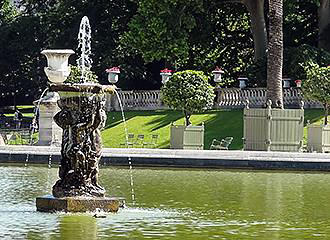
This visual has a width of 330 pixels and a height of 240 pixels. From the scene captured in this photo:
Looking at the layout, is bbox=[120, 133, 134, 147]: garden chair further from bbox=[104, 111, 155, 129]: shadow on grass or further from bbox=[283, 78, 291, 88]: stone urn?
bbox=[283, 78, 291, 88]: stone urn

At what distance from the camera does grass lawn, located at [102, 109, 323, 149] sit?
42938mm

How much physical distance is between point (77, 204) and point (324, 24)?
36507 mm

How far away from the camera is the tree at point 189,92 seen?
129 feet

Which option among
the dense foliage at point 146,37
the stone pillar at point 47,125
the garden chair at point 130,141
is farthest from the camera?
the dense foliage at point 146,37

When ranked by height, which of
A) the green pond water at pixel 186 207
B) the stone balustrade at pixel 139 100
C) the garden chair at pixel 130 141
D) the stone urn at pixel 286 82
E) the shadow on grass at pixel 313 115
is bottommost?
the green pond water at pixel 186 207

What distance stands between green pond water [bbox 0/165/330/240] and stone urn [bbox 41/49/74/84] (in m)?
9.69

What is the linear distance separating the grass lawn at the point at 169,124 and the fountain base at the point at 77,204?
2101 cm

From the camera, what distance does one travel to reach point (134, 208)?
21125mm

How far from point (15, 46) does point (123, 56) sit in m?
9.60

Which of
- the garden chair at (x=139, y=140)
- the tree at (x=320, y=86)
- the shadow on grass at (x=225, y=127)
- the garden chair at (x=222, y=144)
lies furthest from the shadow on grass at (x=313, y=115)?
the garden chair at (x=139, y=140)

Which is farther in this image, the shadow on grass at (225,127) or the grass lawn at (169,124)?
the grass lawn at (169,124)

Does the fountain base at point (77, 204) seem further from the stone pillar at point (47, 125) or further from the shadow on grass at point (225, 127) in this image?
the shadow on grass at point (225, 127)

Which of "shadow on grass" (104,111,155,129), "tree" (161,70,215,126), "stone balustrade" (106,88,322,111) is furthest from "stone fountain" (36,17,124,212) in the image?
"shadow on grass" (104,111,155,129)

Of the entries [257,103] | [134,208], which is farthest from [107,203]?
[257,103]
